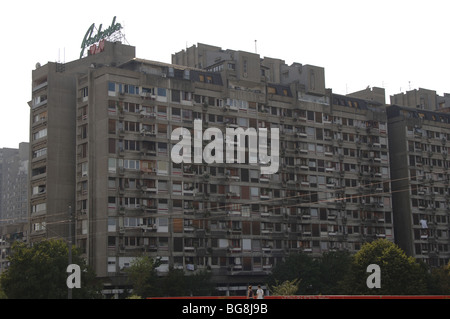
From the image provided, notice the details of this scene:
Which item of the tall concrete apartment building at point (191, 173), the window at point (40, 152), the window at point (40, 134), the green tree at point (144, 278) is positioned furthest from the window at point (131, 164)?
the window at point (40, 134)

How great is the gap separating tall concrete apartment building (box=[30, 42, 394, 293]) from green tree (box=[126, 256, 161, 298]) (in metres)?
5.13

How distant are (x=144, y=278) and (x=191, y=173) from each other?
811 inches

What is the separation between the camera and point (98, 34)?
11625cm

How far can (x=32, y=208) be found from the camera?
109 metres

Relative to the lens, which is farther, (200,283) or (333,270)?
(333,270)

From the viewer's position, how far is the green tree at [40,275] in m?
78.4

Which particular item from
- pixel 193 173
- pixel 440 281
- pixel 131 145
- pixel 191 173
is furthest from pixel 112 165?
pixel 440 281

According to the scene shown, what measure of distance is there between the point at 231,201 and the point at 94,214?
70.5 feet

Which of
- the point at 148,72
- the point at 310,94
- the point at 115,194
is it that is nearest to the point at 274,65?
the point at 310,94

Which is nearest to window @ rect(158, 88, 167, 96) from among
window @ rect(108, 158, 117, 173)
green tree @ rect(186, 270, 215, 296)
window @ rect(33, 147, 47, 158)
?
window @ rect(108, 158, 117, 173)

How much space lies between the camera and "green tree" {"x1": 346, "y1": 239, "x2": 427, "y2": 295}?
92062 millimetres

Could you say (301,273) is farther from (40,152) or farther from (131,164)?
(40,152)

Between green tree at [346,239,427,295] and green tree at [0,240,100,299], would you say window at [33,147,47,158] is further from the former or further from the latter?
green tree at [346,239,427,295]

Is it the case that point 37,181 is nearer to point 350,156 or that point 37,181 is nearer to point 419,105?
point 350,156
